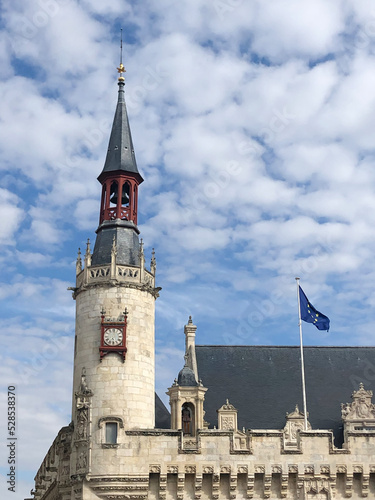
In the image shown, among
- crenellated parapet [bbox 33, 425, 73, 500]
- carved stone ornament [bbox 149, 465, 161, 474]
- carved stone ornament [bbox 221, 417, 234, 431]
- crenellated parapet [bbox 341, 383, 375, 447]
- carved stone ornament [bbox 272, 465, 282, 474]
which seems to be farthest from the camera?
crenellated parapet [bbox 341, 383, 375, 447]

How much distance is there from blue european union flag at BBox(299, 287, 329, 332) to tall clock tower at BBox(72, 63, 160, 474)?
10410 mm

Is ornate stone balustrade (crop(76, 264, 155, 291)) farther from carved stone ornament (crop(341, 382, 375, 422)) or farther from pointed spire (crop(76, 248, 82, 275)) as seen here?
carved stone ornament (crop(341, 382, 375, 422))

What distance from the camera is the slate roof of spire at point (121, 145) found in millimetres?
46406

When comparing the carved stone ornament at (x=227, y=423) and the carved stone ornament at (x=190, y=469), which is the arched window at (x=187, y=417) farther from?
the carved stone ornament at (x=190, y=469)

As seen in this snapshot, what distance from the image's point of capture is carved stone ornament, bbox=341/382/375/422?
4712cm

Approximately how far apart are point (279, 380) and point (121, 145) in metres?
20.7

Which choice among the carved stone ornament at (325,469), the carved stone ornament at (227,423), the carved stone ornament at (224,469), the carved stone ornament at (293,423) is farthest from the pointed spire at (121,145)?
the carved stone ornament at (325,469)

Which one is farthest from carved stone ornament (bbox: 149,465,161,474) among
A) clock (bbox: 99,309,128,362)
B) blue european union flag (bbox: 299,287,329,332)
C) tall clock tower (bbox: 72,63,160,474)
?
blue european union flag (bbox: 299,287,329,332)

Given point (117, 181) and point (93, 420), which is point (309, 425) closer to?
point (93, 420)

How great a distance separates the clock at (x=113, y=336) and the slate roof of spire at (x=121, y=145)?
1129cm

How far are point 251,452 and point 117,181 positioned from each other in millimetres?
19340

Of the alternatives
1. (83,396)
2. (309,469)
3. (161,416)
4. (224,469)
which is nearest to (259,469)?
(224,469)

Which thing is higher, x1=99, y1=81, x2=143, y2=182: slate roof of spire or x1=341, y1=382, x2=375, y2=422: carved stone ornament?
x1=99, y1=81, x2=143, y2=182: slate roof of spire

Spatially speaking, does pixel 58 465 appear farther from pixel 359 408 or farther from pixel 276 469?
pixel 359 408
